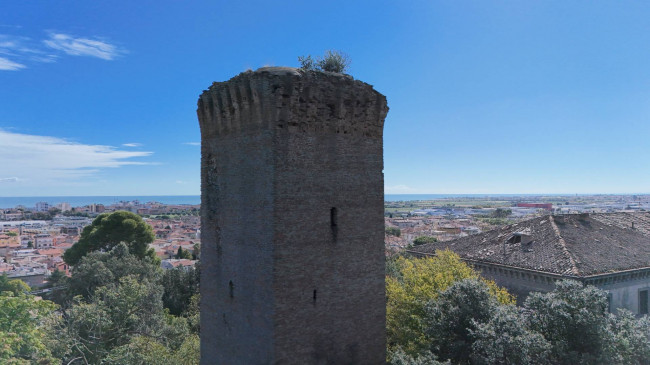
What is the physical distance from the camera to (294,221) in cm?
1088

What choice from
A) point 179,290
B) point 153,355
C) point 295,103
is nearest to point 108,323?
point 153,355

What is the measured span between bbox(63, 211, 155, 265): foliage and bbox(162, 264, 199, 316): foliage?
32.9 feet

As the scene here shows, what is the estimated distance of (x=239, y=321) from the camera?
1170cm

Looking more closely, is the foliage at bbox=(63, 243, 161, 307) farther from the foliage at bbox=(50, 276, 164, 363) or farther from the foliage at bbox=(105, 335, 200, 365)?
the foliage at bbox=(105, 335, 200, 365)

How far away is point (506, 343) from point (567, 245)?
605 inches

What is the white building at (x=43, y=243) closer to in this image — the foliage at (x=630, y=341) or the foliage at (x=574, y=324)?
the foliage at (x=574, y=324)

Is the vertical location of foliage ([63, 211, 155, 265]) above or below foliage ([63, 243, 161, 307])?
above

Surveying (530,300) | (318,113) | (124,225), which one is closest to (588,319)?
(530,300)

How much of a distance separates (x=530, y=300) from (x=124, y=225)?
1664 inches

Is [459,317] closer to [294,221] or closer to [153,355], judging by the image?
[294,221]

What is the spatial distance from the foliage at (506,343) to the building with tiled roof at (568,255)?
10.8 metres

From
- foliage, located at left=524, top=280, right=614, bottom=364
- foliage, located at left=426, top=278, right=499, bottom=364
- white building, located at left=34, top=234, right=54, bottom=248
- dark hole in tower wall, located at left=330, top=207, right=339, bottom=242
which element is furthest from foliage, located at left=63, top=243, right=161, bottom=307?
white building, located at left=34, top=234, right=54, bottom=248

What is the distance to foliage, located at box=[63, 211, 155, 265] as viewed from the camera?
148ft

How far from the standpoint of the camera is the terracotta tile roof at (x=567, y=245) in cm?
2375
